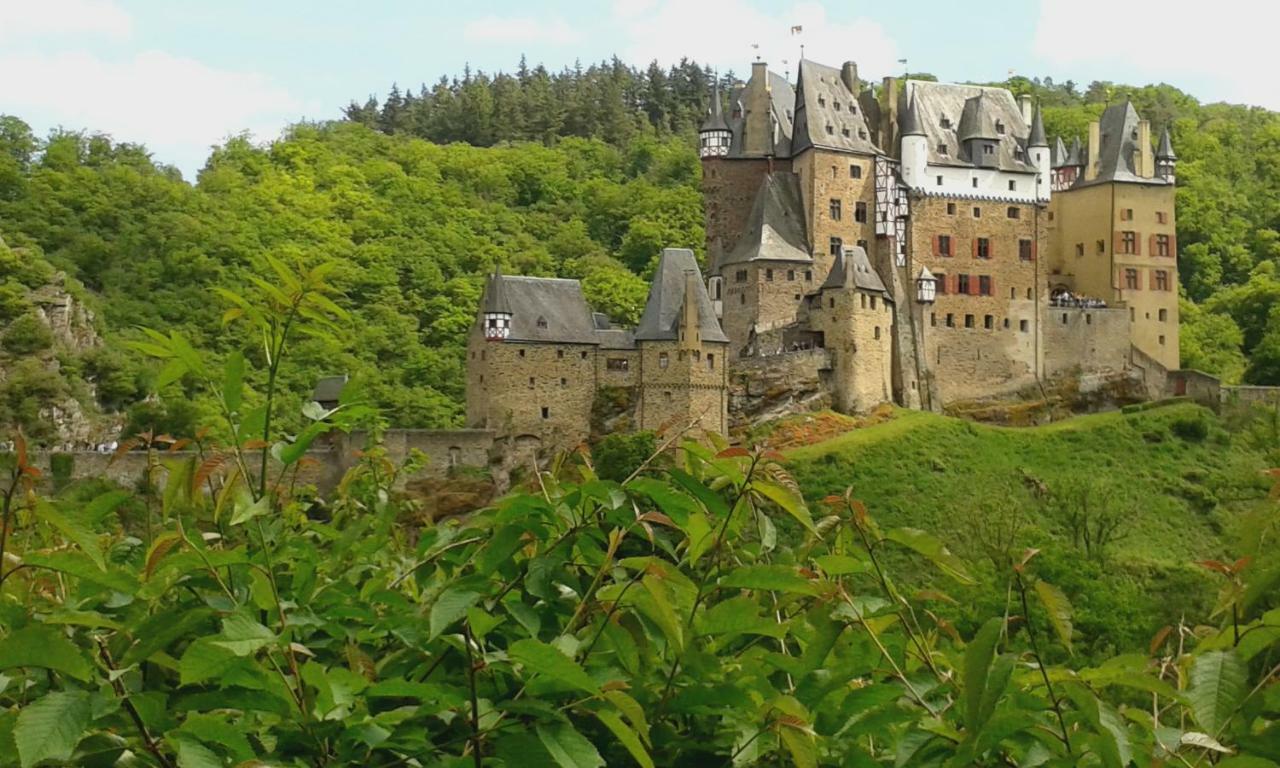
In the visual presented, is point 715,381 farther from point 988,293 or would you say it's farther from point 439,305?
point 439,305

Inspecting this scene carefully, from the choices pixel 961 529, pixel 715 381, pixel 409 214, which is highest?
pixel 409 214

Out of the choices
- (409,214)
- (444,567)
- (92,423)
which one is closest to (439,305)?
(409,214)

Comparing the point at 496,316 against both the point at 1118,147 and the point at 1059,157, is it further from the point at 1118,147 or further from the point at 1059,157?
the point at 1118,147

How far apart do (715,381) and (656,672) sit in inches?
1846

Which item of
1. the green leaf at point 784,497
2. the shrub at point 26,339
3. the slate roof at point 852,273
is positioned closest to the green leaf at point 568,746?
the green leaf at point 784,497

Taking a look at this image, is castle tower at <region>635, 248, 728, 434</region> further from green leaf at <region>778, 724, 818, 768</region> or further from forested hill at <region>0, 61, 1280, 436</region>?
green leaf at <region>778, 724, 818, 768</region>

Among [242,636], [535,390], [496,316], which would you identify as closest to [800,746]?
[242,636]

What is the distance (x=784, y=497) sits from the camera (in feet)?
13.9

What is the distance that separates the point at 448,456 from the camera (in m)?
49.4

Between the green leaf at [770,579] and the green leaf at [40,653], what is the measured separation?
1.43m

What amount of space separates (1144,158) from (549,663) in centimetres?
5944

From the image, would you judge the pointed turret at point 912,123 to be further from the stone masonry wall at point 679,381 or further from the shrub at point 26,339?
the shrub at point 26,339

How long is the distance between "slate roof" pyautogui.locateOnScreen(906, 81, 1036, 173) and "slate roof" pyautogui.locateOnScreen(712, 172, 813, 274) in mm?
5229

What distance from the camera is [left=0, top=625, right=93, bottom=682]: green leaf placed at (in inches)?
143
